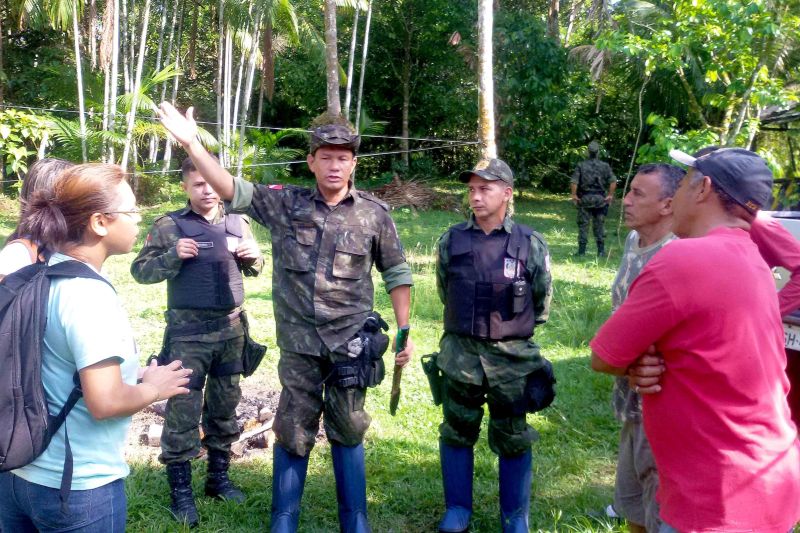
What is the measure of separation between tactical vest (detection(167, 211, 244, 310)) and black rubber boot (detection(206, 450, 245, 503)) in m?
0.86

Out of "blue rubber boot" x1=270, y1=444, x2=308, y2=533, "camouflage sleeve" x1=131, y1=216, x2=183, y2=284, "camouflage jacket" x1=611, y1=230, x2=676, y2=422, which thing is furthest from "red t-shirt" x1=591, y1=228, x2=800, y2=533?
"camouflage sleeve" x1=131, y1=216, x2=183, y2=284

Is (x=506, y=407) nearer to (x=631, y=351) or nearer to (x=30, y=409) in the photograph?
(x=631, y=351)

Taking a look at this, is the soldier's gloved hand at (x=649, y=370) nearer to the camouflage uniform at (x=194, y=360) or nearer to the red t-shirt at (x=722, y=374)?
the red t-shirt at (x=722, y=374)

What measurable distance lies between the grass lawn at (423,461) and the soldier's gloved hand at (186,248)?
139 centimetres

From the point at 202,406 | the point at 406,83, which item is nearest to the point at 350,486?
the point at 202,406

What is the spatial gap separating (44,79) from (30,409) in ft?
65.7

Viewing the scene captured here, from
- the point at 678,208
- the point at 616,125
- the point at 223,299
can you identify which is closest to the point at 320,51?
the point at 616,125

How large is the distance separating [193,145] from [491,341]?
1.70 m

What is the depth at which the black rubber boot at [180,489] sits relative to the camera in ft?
12.1

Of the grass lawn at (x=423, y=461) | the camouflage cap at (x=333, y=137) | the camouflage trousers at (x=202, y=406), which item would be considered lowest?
the grass lawn at (x=423, y=461)

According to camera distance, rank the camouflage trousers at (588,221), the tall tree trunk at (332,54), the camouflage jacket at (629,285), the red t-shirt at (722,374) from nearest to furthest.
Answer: the red t-shirt at (722,374)
the camouflage jacket at (629,285)
the tall tree trunk at (332,54)
the camouflage trousers at (588,221)

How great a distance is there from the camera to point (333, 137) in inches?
131

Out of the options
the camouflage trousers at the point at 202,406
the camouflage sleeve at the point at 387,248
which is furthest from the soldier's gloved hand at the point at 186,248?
the camouflage sleeve at the point at 387,248

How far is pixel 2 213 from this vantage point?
50.9 ft
